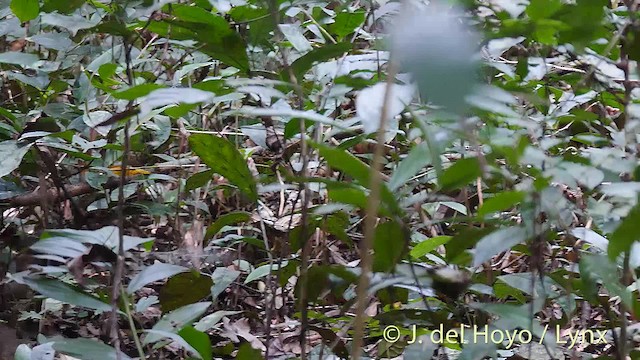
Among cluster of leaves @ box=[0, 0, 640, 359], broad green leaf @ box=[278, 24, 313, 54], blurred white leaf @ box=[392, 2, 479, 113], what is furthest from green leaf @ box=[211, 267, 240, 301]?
blurred white leaf @ box=[392, 2, 479, 113]

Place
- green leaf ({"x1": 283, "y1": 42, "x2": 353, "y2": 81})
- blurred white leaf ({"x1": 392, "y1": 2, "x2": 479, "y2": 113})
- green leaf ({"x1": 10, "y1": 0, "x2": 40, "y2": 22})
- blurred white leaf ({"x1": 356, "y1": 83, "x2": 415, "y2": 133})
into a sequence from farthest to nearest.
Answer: green leaf ({"x1": 10, "y1": 0, "x2": 40, "y2": 22})
green leaf ({"x1": 283, "y1": 42, "x2": 353, "y2": 81})
blurred white leaf ({"x1": 356, "y1": 83, "x2": 415, "y2": 133})
blurred white leaf ({"x1": 392, "y1": 2, "x2": 479, "y2": 113})

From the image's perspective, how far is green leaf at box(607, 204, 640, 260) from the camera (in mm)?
716

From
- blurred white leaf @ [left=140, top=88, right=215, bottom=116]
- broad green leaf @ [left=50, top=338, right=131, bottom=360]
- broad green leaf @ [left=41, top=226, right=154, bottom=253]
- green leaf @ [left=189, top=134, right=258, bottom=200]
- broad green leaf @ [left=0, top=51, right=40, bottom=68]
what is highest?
blurred white leaf @ [left=140, top=88, right=215, bottom=116]

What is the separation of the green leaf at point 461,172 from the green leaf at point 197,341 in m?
0.37

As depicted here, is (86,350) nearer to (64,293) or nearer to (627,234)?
(64,293)

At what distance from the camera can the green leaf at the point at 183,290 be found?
1124mm

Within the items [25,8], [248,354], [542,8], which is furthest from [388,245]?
[25,8]

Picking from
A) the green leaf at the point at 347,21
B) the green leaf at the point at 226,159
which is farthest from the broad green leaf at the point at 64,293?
the green leaf at the point at 347,21

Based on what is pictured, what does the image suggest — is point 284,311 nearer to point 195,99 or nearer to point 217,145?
point 217,145

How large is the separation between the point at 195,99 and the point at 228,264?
923 millimetres

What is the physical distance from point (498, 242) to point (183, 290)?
550 millimetres

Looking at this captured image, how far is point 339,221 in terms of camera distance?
118cm

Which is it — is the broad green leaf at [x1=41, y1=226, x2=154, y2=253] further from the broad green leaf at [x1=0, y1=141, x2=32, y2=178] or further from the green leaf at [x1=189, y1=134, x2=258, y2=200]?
the broad green leaf at [x1=0, y1=141, x2=32, y2=178]

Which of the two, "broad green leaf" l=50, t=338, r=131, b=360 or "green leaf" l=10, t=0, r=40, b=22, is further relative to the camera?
"green leaf" l=10, t=0, r=40, b=22
